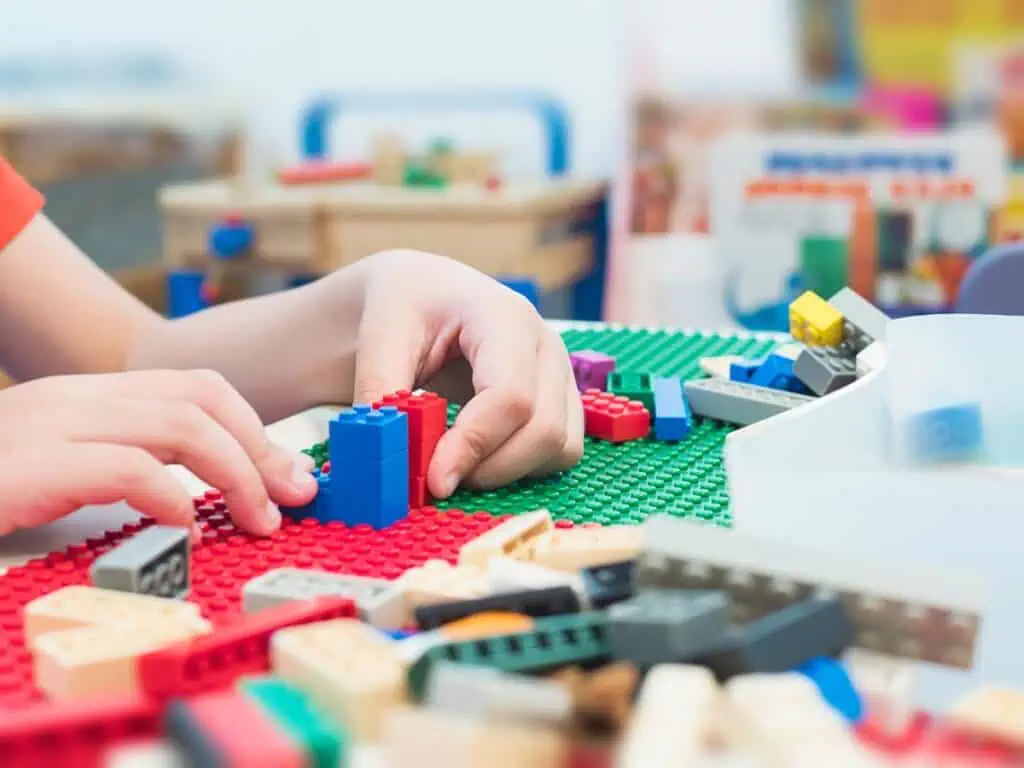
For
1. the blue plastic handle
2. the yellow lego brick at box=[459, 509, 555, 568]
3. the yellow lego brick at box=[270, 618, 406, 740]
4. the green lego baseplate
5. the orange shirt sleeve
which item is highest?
the blue plastic handle

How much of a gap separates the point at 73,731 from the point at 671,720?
13 centimetres

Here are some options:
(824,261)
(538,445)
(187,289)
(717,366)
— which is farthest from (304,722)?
(187,289)

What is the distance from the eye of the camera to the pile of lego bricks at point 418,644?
0.28 m

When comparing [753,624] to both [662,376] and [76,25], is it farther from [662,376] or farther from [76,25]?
[76,25]

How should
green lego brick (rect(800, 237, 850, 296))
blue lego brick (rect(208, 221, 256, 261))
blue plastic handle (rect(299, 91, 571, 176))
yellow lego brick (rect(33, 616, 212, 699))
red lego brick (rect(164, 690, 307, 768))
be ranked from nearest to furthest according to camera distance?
red lego brick (rect(164, 690, 307, 768)), yellow lego brick (rect(33, 616, 212, 699)), green lego brick (rect(800, 237, 850, 296)), blue lego brick (rect(208, 221, 256, 261)), blue plastic handle (rect(299, 91, 571, 176))

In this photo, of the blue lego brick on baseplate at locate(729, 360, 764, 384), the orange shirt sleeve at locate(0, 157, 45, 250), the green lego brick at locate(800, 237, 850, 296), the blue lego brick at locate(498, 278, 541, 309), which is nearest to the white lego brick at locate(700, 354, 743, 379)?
the blue lego brick on baseplate at locate(729, 360, 764, 384)

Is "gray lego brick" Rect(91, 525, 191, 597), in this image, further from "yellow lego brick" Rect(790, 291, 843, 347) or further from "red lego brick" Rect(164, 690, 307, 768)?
"yellow lego brick" Rect(790, 291, 843, 347)

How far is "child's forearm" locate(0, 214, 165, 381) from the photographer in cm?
83

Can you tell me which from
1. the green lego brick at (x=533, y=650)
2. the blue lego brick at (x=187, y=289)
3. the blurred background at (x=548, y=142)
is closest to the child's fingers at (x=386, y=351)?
the green lego brick at (x=533, y=650)

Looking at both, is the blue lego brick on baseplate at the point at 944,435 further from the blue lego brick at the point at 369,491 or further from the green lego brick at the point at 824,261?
the green lego brick at the point at 824,261

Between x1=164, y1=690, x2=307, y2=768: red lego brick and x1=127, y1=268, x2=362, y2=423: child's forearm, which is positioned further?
x1=127, y1=268, x2=362, y2=423: child's forearm

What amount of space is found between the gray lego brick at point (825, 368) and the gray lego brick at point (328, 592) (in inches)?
12.2

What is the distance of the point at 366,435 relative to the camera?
53 cm

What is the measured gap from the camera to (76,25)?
2.67 meters
